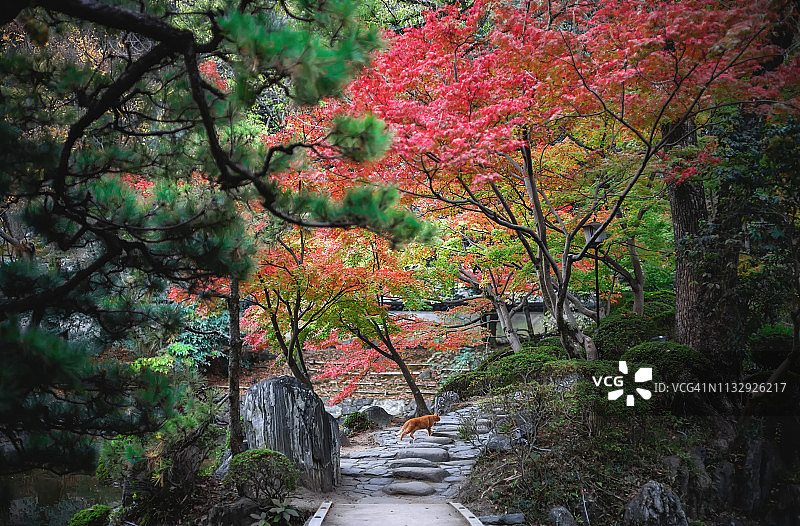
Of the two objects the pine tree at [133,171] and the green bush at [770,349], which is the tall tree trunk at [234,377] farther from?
the green bush at [770,349]

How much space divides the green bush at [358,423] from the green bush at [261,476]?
19.8 feet

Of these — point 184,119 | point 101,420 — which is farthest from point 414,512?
point 184,119

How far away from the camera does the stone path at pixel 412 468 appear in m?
6.10

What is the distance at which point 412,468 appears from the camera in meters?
6.68

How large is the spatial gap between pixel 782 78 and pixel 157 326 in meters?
6.35

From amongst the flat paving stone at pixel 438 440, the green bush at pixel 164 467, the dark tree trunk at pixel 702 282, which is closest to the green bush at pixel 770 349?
the dark tree trunk at pixel 702 282

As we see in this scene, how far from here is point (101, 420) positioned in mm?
3488

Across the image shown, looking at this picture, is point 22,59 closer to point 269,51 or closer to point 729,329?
point 269,51

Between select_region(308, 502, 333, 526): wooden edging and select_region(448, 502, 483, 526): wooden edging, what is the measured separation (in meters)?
1.30

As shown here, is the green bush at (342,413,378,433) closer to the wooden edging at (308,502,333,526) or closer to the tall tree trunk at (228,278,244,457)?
the tall tree trunk at (228,278,244,457)

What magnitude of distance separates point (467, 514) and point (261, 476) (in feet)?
6.76

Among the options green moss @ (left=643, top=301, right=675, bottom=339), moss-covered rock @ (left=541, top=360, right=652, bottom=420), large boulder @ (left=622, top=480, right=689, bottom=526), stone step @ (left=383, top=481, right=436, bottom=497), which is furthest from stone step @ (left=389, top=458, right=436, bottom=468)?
green moss @ (left=643, top=301, right=675, bottom=339)

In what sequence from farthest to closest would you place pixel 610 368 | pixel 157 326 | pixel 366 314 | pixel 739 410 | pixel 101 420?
pixel 366 314 < pixel 739 410 < pixel 610 368 < pixel 157 326 < pixel 101 420

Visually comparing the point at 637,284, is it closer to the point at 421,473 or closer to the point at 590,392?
the point at 590,392
